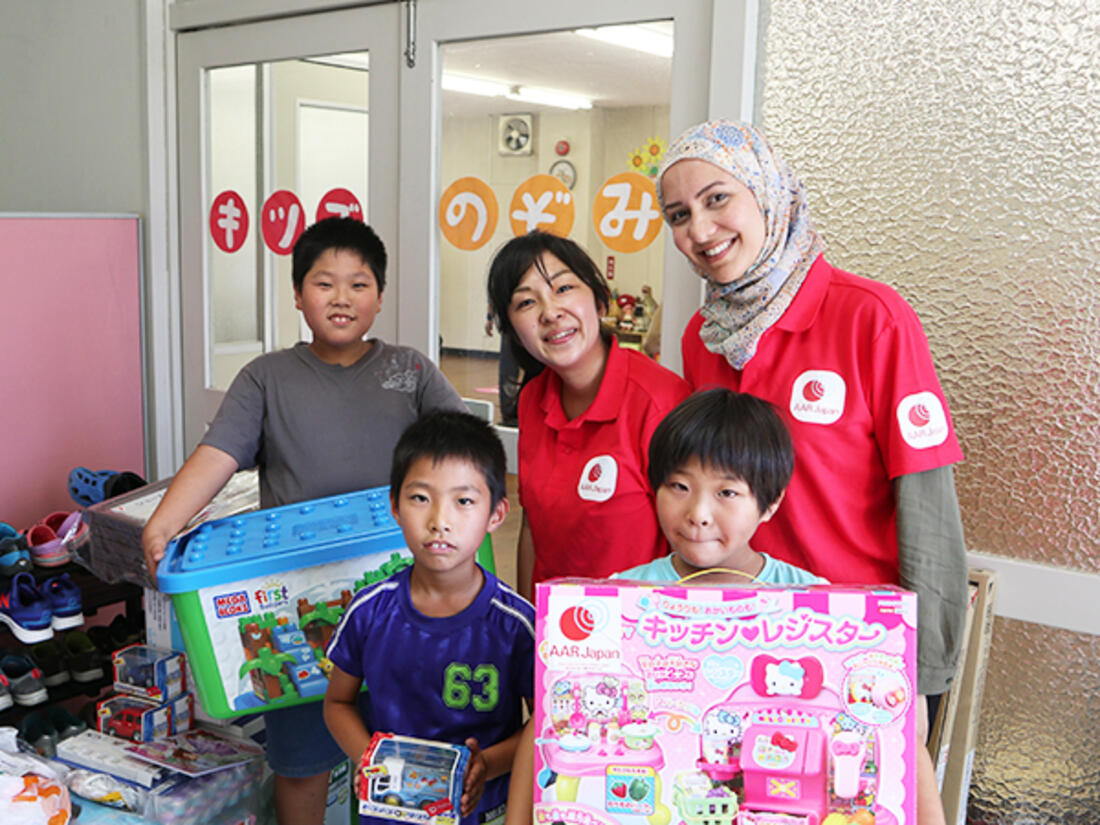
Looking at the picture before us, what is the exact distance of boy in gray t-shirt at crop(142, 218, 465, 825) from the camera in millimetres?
1710

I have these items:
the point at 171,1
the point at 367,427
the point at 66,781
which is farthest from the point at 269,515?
the point at 171,1

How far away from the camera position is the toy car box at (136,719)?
2.07 metres

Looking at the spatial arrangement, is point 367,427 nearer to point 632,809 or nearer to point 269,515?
point 269,515

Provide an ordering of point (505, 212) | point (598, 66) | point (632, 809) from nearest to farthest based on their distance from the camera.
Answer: point (632, 809)
point (598, 66)
point (505, 212)

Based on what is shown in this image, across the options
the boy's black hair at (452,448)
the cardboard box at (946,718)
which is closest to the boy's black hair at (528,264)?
the boy's black hair at (452,448)

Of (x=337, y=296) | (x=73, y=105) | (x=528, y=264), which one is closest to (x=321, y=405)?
(x=337, y=296)

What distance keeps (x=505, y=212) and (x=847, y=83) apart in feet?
2.90

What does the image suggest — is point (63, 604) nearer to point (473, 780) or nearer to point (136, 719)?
point (136, 719)

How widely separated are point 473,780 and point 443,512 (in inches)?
12.9

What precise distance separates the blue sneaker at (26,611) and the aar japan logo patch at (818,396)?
6.59 feet

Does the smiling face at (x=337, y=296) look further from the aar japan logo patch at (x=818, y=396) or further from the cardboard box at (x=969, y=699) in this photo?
the cardboard box at (x=969, y=699)

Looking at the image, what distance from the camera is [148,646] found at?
2303 millimetres

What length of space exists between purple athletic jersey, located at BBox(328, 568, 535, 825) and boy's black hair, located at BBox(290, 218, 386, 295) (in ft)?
2.24

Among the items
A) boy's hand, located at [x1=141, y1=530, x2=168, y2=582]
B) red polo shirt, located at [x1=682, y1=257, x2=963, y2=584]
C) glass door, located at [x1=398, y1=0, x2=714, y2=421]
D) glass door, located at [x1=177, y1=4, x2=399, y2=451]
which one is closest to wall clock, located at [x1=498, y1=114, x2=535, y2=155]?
glass door, located at [x1=398, y1=0, x2=714, y2=421]
